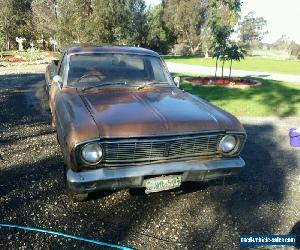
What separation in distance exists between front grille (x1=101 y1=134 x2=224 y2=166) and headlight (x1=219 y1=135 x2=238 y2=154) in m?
0.08

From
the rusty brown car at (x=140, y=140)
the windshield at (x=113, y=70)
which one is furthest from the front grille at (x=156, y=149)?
the windshield at (x=113, y=70)

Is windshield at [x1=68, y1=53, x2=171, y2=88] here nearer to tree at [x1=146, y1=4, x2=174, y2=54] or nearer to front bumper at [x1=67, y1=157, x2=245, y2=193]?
front bumper at [x1=67, y1=157, x2=245, y2=193]

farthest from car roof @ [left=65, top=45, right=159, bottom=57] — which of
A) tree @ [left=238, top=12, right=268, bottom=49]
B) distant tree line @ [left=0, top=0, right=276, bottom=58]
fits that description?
tree @ [left=238, top=12, right=268, bottom=49]

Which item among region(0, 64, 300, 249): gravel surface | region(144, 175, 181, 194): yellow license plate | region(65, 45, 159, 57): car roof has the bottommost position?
region(0, 64, 300, 249): gravel surface

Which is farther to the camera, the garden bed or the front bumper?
the garden bed

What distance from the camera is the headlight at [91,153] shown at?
3.53m

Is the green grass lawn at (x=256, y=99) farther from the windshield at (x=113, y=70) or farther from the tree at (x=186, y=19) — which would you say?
the tree at (x=186, y=19)

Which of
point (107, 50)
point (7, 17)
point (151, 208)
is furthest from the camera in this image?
point (7, 17)

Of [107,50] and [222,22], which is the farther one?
[222,22]

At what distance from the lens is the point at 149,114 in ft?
12.9

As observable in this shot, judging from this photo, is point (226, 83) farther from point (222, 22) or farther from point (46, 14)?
point (46, 14)

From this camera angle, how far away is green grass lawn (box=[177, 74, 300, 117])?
9883 mm

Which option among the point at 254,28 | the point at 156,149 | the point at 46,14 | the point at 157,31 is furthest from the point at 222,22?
the point at 254,28

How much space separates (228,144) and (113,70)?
82.8 inches
